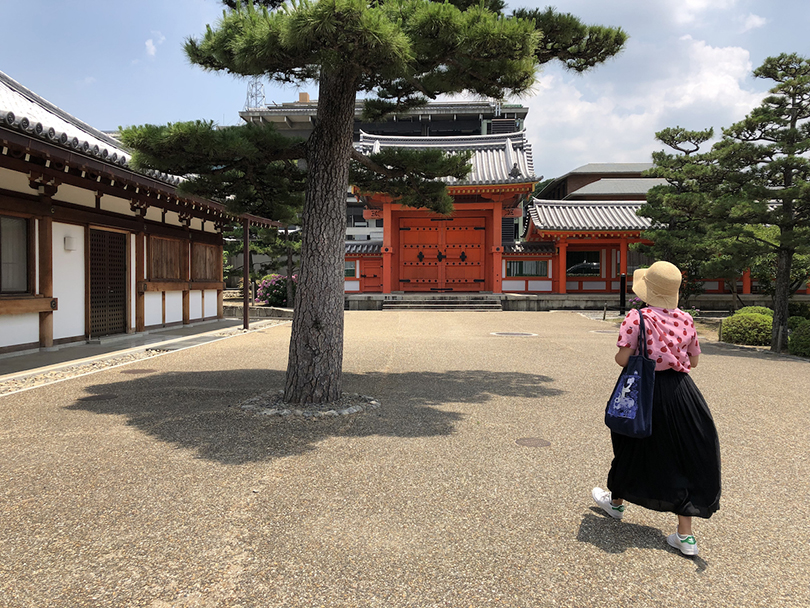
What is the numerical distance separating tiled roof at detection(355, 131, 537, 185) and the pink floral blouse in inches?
760

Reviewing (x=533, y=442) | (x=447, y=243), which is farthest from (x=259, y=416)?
(x=447, y=243)

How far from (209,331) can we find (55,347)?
4163mm

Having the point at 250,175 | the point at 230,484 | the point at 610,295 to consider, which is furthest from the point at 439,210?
the point at 610,295

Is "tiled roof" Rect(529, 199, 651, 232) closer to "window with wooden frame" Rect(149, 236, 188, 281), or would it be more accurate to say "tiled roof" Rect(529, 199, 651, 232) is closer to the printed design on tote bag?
"window with wooden frame" Rect(149, 236, 188, 281)

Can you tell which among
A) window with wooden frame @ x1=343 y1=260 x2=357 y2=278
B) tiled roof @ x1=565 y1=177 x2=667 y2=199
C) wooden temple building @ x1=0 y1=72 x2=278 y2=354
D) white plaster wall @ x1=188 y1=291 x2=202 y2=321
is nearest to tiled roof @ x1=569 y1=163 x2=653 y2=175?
tiled roof @ x1=565 y1=177 x2=667 y2=199

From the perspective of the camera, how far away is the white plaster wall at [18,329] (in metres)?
7.97

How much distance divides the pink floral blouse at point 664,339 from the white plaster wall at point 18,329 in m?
8.80

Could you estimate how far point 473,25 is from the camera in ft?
15.1

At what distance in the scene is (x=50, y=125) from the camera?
8.16 metres

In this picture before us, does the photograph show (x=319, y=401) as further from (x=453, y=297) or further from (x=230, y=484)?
(x=453, y=297)

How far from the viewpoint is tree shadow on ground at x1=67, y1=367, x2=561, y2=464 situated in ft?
14.5

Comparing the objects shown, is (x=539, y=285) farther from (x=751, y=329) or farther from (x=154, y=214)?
(x=154, y=214)

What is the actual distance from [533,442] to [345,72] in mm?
4010

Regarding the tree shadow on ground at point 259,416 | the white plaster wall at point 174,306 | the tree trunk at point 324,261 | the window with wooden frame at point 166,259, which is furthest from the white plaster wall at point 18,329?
the tree trunk at point 324,261
